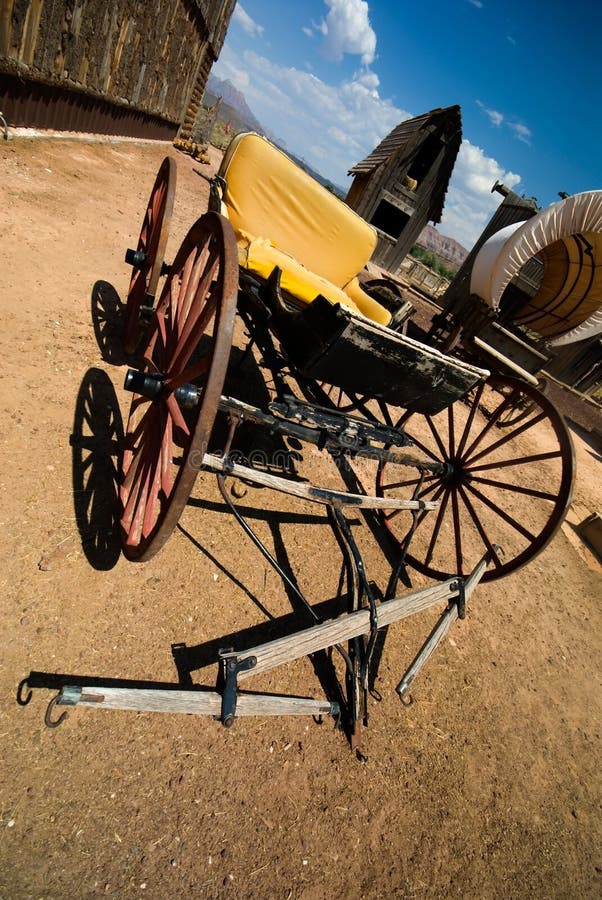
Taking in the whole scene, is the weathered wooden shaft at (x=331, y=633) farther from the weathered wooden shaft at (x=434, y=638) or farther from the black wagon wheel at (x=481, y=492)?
the black wagon wheel at (x=481, y=492)

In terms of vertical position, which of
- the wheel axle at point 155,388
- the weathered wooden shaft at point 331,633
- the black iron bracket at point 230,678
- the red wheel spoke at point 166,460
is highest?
the wheel axle at point 155,388

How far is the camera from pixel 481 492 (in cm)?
509

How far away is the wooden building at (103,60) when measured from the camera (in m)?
5.09

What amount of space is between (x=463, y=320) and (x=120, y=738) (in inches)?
344

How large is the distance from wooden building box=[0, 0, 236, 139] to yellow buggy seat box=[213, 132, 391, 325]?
11.6ft

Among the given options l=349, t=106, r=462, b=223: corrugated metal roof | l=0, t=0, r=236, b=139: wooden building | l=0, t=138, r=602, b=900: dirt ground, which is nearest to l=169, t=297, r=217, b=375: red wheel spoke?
l=0, t=138, r=602, b=900: dirt ground

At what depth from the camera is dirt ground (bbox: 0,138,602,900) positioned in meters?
1.52

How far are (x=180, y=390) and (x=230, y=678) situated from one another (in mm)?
1211

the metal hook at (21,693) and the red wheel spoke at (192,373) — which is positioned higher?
the red wheel spoke at (192,373)

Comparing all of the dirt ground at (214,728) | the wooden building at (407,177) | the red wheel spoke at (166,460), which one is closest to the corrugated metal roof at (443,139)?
the wooden building at (407,177)

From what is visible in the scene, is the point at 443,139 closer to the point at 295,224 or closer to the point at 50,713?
the point at 295,224

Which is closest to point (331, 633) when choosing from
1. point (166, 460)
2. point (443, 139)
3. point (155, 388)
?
point (166, 460)

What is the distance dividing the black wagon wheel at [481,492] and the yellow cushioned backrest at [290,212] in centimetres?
213

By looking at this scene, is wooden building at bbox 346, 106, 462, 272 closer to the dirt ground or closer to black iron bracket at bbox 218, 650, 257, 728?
the dirt ground
